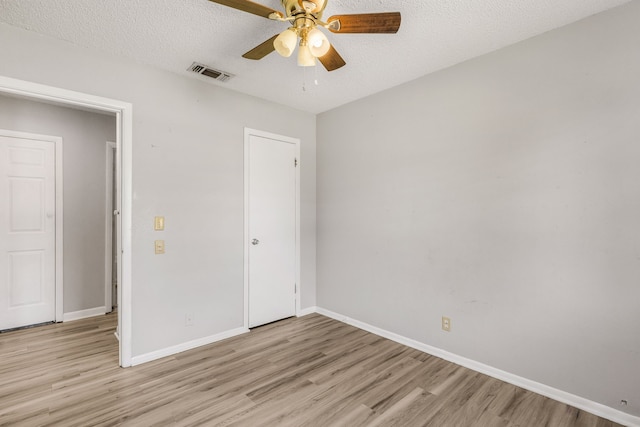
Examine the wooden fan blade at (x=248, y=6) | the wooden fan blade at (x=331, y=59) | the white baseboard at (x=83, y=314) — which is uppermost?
the wooden fan blade at (x=248, y=6)

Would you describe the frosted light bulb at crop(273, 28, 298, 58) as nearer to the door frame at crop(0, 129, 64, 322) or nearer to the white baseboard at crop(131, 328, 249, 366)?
the white baseboard at crop(131, 328, 249, 366)

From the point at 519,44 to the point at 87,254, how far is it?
4820 millimetres

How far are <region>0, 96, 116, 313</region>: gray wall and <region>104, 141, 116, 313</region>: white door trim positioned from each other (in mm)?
34

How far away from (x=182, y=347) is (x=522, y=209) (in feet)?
10.0

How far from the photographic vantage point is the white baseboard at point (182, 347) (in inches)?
100

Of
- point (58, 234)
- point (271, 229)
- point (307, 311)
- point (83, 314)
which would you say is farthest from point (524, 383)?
point (58, 234)

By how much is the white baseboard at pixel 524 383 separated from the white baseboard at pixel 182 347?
1405 mm

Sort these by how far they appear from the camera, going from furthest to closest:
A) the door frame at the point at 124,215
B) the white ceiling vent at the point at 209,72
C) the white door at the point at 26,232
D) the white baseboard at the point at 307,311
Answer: the white baseboard at the point at 307,311
the white door at the point at 26,232
the white ceiling vent at the point at 209,72
the door frame at the point at 124,215

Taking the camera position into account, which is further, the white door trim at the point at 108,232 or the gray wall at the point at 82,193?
the white door trim at the point at 108,232

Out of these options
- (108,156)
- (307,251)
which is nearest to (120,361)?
(307,251)

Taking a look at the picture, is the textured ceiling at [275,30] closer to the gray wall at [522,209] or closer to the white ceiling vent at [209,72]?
the white ceiling vent at [209,72]

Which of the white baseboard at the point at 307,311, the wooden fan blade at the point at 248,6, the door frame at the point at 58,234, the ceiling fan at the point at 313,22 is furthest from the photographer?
the white baseboard at the point at 307,311

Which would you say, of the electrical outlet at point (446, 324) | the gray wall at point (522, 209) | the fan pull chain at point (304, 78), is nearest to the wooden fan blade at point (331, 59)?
the fan pull chain at point (304, 78)

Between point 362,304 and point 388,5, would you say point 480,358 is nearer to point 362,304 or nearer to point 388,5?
point 362,304
